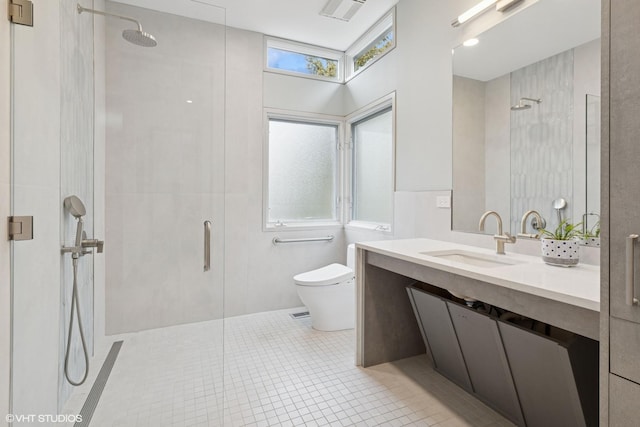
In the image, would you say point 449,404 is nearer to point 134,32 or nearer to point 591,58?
point 591,58

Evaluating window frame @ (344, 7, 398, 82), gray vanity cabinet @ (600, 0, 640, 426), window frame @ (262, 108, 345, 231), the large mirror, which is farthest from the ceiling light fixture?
window frame @ (262, 108, 345, 231)

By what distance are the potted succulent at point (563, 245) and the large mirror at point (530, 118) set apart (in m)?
0.07

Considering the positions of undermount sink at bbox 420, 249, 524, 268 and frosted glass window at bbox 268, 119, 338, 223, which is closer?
undermount sink at bbox 420, 249, 524, 268

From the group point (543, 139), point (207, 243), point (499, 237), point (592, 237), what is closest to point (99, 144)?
point (207, 243)

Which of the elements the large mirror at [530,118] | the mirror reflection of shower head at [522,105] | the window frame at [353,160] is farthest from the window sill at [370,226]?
the mirror reflection of shower head at [522,105]

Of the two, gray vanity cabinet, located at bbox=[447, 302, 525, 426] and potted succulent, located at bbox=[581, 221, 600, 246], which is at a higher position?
potted succulent, located at bbox=[581, 221, 600, 246]

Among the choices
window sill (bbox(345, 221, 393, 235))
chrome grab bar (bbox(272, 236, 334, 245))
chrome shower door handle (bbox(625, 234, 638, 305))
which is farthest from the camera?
chrome grab bar (bbox(272, 236, 334, 245))

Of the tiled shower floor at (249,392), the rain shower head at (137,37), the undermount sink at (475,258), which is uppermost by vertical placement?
the rain shower head at (137,37)

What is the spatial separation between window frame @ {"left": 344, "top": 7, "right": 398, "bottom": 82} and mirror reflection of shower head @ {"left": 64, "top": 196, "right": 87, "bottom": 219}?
255cm

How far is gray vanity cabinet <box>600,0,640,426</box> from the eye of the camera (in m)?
0.80

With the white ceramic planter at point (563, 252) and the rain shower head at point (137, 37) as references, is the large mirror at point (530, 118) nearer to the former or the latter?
the white ceramic planter at point (563, 252)

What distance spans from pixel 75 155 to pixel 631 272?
7.26 ft

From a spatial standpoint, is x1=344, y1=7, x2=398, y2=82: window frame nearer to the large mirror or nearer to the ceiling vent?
the ceiling vent

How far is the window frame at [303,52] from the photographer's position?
3211 millimetres
